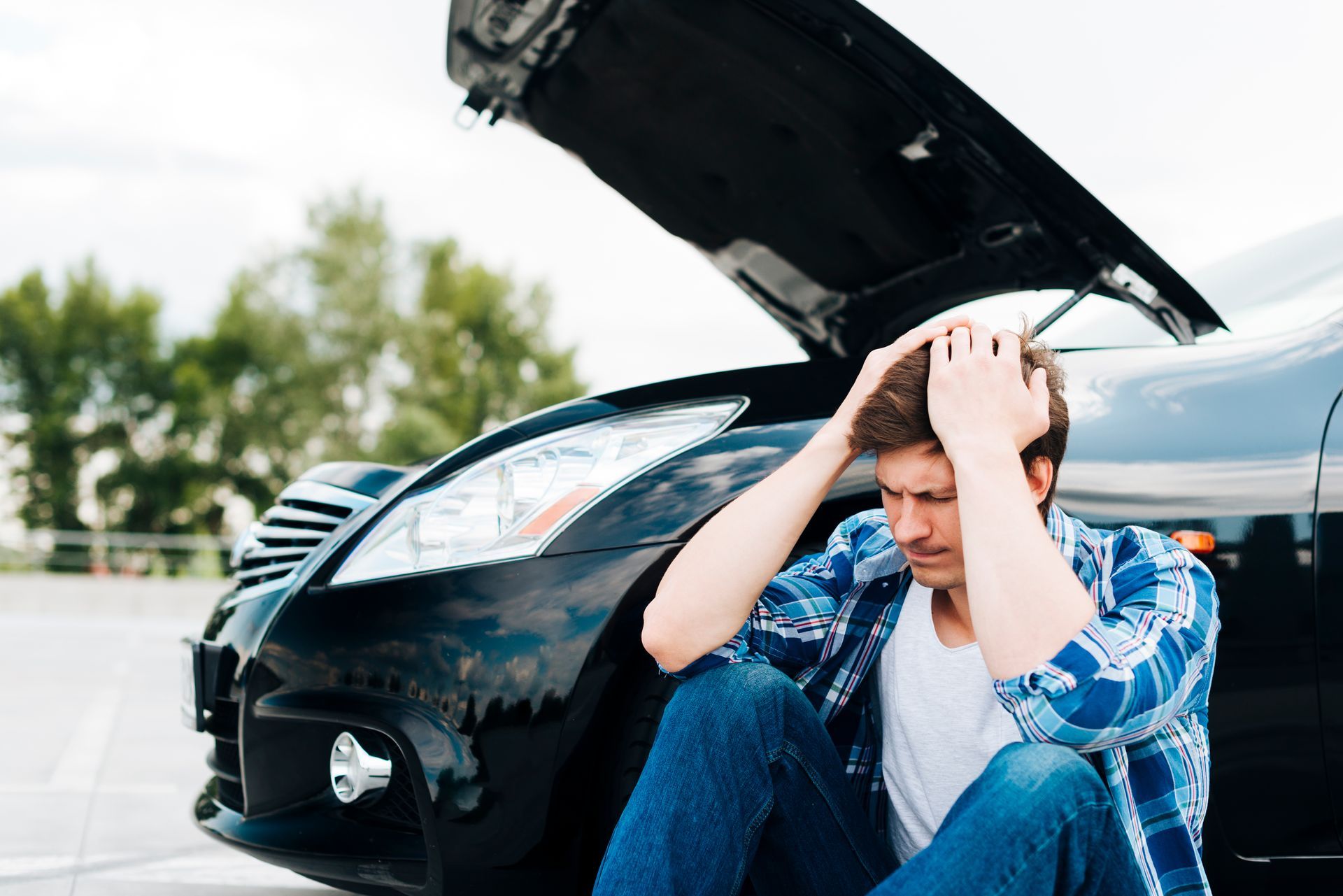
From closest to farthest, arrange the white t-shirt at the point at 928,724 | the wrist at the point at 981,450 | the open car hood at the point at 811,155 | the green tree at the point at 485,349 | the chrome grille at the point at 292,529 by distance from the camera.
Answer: the wrist at the point at 981,450, the white t-shirt at the point at 928,724, the open car hood at the point at 811,155, the chrome grille at the point at 292,529, the green tree at the point at 485,349

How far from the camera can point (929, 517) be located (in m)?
1.54

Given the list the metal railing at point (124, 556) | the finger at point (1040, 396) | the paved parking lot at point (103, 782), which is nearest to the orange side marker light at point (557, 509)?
the finger at point (1040, 396)

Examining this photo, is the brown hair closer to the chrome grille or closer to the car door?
the car door

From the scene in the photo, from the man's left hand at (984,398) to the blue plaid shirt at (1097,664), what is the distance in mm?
185

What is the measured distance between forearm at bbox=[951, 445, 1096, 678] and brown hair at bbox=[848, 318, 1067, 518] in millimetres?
114

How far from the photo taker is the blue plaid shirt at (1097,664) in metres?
1.33

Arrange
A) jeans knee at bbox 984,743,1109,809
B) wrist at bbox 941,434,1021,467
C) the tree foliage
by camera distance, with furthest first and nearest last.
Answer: the tree foliage → wrist at bbox 941,434,1021,467 → jeans knee at bbox 984,743,1109,809

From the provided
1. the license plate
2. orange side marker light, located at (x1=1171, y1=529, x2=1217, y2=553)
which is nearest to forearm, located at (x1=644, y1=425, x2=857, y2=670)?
orange side marker light, located at (x1=1171, y1=529, x2=1217, y2=553)

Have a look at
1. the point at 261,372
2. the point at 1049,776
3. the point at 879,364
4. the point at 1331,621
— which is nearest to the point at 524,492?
the point at 879,364

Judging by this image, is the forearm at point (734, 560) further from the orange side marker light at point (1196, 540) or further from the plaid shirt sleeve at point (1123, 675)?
the orange side marker light at point (1196, 540)

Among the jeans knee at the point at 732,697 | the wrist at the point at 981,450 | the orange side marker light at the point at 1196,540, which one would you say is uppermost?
the wrist at the point at 981,450

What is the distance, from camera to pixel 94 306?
37.2m

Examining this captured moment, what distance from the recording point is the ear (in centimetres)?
158

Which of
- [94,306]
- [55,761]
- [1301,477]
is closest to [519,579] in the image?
[1301,477]
